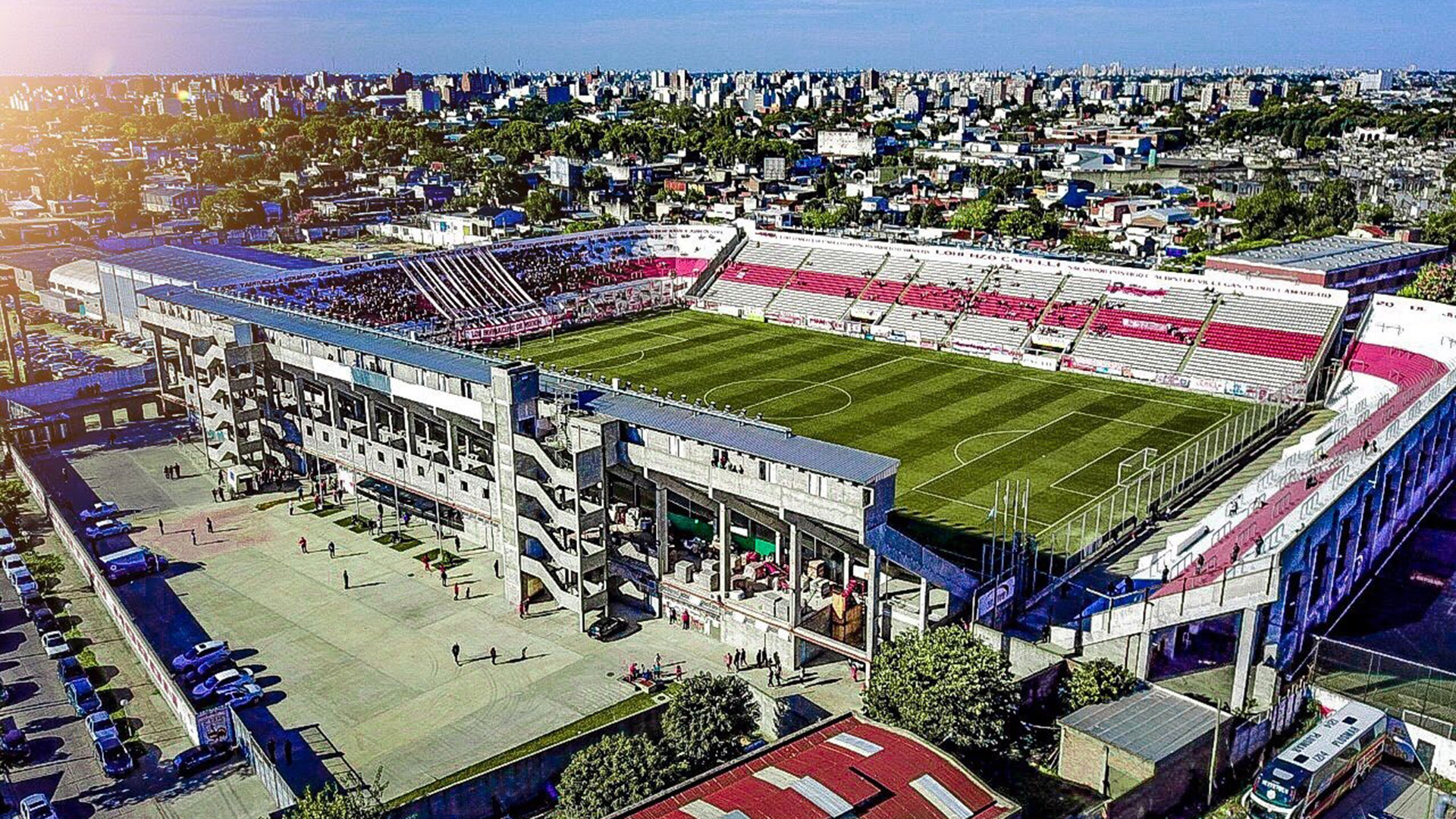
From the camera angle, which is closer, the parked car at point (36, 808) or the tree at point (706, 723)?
the parked car at point (36, 808)

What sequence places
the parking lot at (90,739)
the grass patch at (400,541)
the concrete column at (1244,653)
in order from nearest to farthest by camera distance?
the parking lot at (90,739) < the concrete column at (1244,653) < the grass patch at (400,541)

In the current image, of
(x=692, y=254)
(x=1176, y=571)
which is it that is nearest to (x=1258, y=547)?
(x=1176, y=571)

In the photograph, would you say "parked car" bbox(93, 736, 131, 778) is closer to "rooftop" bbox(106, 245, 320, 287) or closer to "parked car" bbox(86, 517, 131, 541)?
"parked car" bbox(86, 517, 131, 541)

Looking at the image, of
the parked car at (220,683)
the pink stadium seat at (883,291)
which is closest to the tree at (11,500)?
the parked car at (220,683)

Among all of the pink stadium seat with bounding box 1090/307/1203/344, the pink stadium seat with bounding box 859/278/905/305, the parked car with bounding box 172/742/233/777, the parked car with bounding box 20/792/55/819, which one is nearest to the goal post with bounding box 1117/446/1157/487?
the pink stadium seat with bounding box 1090/307/1203/344

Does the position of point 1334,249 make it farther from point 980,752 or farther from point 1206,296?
point 980,752

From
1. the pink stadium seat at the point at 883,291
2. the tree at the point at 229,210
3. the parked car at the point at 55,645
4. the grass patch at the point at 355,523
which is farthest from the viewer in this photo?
the tree at the point at 229,210

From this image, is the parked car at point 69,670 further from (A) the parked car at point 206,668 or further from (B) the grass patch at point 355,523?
(B) the grass patch at point 355,523
